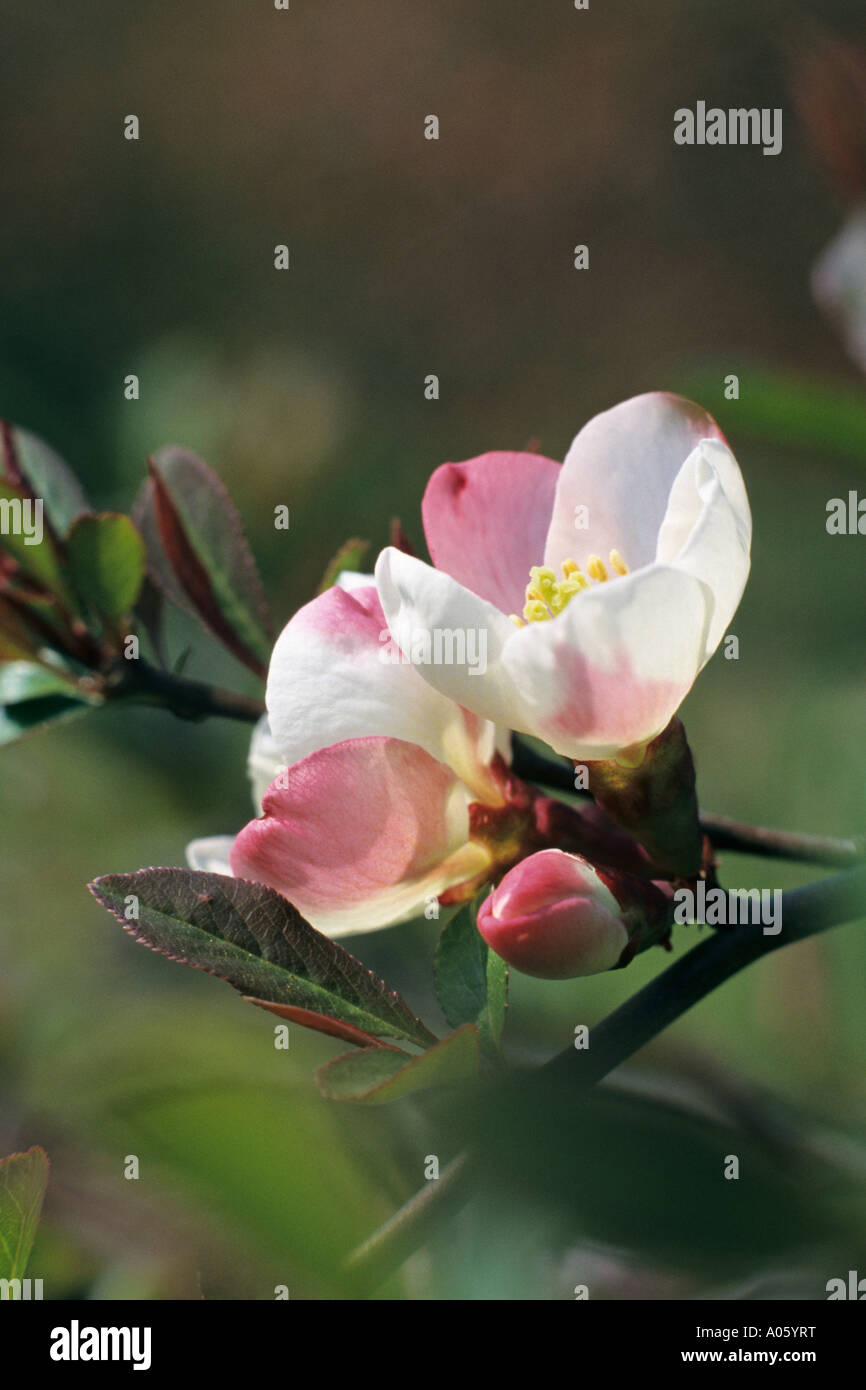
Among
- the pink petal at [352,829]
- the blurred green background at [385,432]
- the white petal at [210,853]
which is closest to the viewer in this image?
the blurred green background at [385,432]

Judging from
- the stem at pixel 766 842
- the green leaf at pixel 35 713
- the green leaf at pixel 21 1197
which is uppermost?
the green leaf at pixel 35 713

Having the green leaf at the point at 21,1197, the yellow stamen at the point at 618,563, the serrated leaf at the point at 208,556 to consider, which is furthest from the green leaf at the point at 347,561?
the green leaf at the point at 21,1197

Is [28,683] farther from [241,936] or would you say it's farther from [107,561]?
[241,936]

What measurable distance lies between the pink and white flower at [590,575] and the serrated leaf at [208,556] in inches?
7.4

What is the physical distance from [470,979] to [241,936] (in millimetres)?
71

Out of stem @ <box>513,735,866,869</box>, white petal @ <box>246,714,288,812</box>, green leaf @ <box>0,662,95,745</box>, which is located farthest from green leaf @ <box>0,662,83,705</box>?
stem @ <box>513,735,866,869</box>

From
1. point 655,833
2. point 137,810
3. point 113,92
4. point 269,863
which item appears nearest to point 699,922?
point 655,833

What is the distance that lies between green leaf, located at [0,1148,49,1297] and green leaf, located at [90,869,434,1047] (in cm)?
8

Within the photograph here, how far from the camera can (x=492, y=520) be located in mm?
440

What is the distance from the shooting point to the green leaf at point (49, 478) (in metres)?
0.63

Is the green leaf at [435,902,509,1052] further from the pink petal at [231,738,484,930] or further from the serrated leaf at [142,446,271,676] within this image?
the serrated leaf at [142,446,271,676]

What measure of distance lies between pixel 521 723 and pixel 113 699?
0.84 ft

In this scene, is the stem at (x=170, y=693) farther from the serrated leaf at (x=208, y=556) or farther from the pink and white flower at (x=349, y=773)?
the pink and white flower at (x=349, y=773)
